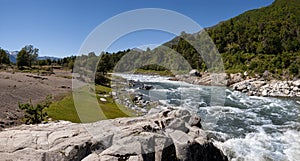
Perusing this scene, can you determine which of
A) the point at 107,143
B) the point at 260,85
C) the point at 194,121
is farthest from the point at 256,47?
the point at 107,143

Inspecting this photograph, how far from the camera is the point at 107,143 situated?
27.7 ft

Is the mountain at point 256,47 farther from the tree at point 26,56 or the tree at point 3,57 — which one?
the tree at point 3,57

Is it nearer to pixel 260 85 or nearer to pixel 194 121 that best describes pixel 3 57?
pixel 260 85

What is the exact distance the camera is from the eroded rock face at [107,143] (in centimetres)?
785

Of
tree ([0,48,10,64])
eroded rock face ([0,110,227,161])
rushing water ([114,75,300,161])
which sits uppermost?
tree ([0,48,10,64])

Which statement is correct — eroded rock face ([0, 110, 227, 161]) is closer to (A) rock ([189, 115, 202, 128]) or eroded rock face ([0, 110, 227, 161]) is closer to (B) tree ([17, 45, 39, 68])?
(A) rock ([189, 115, 202, 128])

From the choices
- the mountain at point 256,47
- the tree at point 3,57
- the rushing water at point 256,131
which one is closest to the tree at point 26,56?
the tree at point 3,57

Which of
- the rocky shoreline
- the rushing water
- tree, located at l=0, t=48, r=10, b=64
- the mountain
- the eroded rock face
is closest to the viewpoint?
the eroded rock face

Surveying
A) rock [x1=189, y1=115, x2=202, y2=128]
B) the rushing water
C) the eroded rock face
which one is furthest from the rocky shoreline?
the eroded rock face

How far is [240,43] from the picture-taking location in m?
97.1

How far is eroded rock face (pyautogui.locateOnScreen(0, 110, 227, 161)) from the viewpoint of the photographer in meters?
7.85

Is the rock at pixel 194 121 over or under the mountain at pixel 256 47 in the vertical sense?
under

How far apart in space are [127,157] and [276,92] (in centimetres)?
4206

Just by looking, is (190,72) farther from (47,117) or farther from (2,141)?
(2,141)
